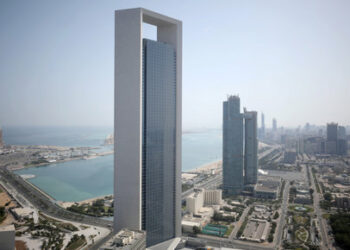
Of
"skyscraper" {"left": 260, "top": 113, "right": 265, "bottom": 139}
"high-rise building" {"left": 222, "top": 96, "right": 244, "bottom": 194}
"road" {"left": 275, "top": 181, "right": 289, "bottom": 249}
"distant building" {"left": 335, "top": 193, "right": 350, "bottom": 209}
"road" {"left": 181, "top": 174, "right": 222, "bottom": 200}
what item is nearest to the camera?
Answer: "road" {"left": 275, "top": 181, "right": 289, "bottom": 249}

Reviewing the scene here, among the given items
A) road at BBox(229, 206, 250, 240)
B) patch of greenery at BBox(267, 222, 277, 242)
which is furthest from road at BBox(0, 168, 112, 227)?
patch of greenery at BBox(267, 222, 277, 242)

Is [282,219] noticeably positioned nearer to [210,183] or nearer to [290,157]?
[210,183]

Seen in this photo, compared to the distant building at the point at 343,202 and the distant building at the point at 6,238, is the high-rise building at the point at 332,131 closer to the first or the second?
the distant building at the point at 343,202

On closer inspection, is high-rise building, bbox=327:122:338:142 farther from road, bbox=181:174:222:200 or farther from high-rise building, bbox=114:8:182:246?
high-rise building, bbox=114:8:182:246

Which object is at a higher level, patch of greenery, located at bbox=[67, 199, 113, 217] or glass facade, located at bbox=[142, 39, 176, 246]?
glass facade, located at bbox=[142, 39, 176, 246]

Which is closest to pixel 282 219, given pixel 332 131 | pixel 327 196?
pixel 327 196

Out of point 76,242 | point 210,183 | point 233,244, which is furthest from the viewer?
point 210,183

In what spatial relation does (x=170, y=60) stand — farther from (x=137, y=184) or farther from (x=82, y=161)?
(x=82, y=161)

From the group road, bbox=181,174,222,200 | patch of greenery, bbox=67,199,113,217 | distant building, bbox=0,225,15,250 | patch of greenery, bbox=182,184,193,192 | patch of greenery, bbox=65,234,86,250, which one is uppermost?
distant building, bbox=0,225,15,250
